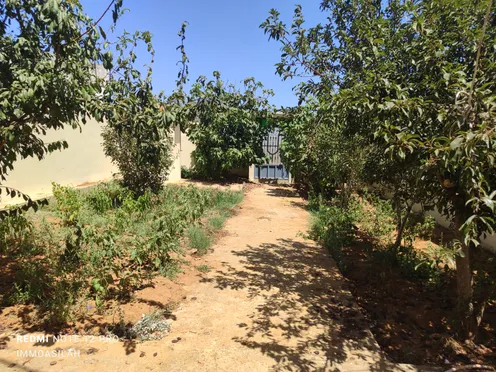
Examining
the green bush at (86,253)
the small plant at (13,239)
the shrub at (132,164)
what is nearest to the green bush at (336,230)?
the green bush at (86,253)

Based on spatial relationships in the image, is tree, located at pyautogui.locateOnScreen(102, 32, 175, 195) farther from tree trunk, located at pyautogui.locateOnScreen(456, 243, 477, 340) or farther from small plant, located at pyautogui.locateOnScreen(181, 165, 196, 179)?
small plant, located at pyautogui.locateOnScreen(181, 165, 196, 179)

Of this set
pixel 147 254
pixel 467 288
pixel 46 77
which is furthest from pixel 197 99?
pixel 467 288

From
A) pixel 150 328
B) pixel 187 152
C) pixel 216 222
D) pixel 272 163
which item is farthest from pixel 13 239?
pixel 272 163

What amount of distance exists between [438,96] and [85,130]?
27.4 feet

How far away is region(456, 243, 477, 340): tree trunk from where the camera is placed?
293cm

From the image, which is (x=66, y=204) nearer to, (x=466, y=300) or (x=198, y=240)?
(x=198, y=240)

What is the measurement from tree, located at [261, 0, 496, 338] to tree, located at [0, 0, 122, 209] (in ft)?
6.56

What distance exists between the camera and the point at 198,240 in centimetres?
515

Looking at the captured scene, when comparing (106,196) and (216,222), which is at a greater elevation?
(106,196)

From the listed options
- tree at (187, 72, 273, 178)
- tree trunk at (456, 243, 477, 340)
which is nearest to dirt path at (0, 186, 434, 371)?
tree trunk at (456, 243, 477, 340)

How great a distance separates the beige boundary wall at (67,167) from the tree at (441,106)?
5.87 metres

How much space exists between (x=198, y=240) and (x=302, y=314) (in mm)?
2319

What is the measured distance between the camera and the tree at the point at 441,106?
6.67 ft

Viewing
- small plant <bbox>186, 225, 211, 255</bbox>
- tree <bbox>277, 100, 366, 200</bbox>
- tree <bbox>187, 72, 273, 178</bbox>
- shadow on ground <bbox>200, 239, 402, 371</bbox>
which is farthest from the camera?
tree <bbox>187, 72, 273, 178</bbox>
